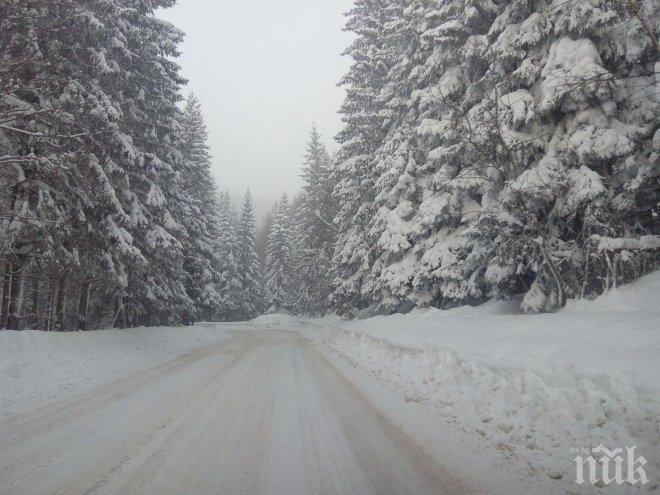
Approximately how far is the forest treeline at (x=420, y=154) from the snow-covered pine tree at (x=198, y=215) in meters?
4.10

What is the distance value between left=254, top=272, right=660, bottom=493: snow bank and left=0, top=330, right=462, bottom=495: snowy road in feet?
3.76

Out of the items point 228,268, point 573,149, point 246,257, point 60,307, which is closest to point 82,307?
point 60,307

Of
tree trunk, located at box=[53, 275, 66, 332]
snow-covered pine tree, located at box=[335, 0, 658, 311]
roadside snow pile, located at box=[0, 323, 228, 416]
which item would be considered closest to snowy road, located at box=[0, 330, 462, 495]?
roadside snow pile, located at box=[0, 323, 228, 416]

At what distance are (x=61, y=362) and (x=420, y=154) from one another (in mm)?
14784

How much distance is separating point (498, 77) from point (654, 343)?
8.77 meters

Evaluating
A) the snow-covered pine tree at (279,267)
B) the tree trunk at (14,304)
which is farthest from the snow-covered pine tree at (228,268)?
the tree trunk at (14,304)

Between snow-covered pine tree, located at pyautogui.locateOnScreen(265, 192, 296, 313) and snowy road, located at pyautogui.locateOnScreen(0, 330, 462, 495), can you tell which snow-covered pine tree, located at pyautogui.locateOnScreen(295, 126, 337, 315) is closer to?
snow-covered pine tree, located at pyautogui.locateOnScreen(265, 192, 296, 313)

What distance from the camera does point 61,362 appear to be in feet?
33.9

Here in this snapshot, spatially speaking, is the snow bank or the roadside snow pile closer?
the snow bank

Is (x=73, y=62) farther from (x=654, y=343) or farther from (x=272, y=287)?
(x=272, y=287)

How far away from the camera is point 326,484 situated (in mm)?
4027

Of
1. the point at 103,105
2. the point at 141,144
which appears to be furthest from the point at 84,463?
the point at 141,144

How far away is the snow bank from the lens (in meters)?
4.26

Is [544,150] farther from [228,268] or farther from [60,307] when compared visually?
[228,268]
